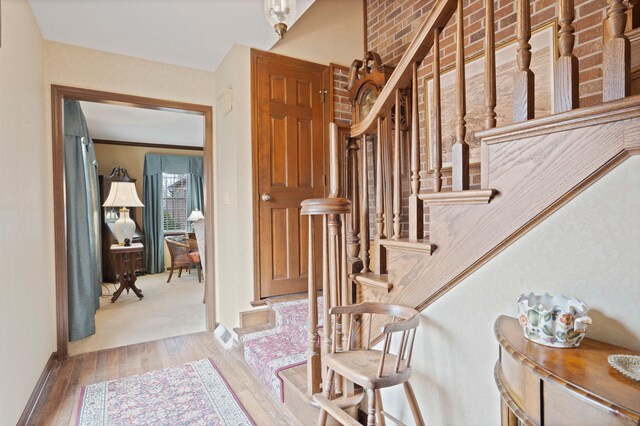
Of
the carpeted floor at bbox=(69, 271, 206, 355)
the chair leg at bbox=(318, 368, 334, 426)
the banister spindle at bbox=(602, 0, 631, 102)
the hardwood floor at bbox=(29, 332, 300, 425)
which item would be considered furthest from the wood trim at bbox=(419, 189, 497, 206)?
the carpeted floor at bbox=(69, 271, 206, 355)

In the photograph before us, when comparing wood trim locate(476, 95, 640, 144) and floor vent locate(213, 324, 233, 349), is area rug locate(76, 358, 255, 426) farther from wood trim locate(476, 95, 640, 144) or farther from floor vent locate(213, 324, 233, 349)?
wood trim locate(476, 95, 640, 144)

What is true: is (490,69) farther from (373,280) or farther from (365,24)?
(365,24)

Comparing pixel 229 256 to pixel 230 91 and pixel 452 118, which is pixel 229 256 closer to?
pixel 230 91

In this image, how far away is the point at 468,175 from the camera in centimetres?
120

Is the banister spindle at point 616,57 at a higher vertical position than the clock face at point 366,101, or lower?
lower

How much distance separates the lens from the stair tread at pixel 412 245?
1298 mm

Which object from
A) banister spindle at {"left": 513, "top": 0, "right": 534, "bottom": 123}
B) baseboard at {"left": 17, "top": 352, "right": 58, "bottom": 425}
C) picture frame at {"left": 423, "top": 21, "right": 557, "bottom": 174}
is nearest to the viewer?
banister spindle at {"left": 513, "top": 0, "right": 534, "bottom": 123}

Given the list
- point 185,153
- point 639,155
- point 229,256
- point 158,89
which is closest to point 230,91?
point 158,89

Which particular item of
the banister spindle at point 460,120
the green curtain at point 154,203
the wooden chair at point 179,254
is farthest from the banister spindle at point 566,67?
the green curtain at point 154,203

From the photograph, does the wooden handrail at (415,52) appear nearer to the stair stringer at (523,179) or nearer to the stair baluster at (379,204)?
the stair baluster at (379,204)

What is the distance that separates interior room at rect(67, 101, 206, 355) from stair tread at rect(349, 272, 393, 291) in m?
2.47

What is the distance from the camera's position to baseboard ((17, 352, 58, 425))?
6.32 ft

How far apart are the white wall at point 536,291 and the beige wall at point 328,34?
2.66 meters

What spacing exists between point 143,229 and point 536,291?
7.31m
